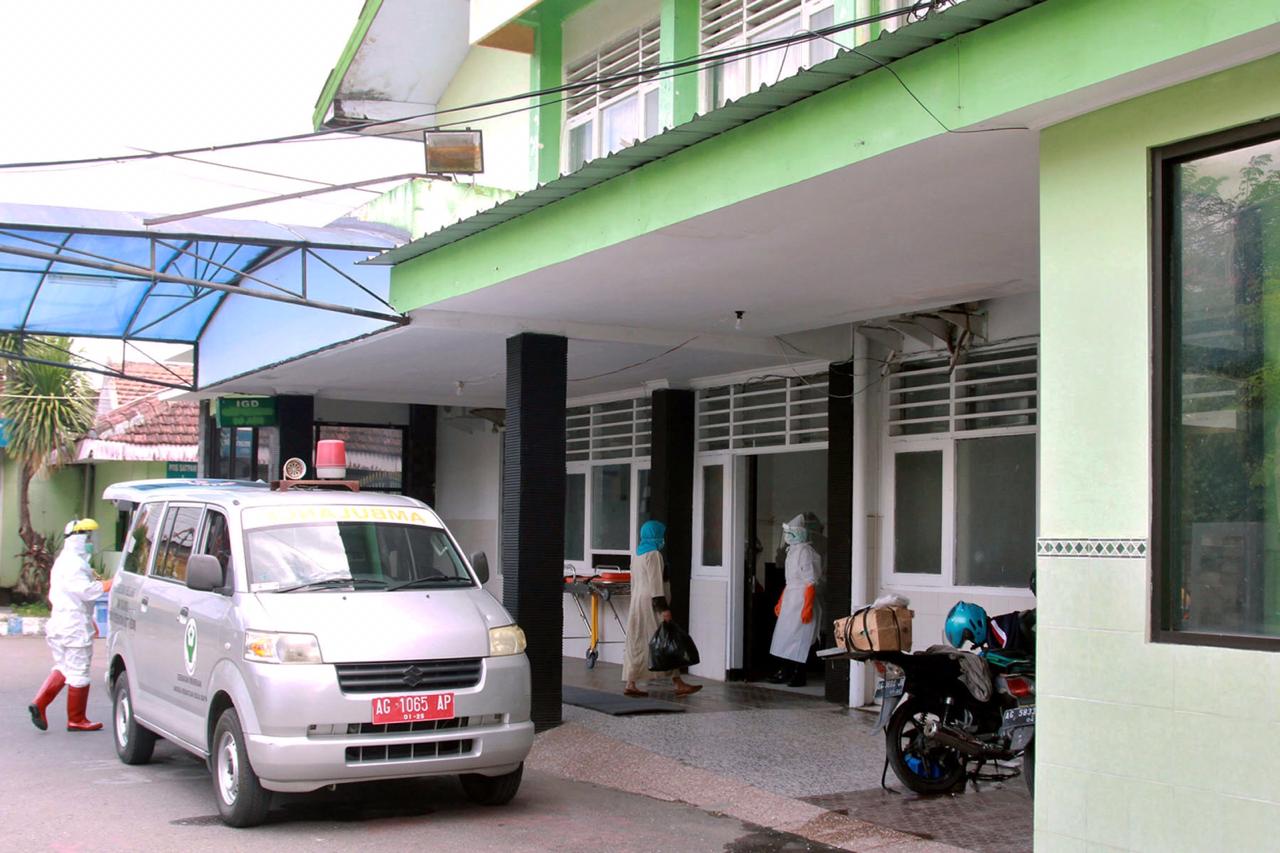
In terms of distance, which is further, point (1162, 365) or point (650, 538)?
point (650, 538)

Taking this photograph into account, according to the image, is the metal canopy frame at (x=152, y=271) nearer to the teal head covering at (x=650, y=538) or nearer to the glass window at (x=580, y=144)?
the glass window at (x=580, y=144)

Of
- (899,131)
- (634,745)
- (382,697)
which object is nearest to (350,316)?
(634,745)

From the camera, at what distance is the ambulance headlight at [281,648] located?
764 cm

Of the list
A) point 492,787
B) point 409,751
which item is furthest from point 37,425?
point 409,751

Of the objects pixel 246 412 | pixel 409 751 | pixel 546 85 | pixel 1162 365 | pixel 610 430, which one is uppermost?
pixel 546 85

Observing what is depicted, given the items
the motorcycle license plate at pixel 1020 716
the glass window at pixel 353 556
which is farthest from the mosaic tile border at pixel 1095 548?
the glass window at pixel 353 556

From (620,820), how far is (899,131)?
449 cm

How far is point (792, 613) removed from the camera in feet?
45.2

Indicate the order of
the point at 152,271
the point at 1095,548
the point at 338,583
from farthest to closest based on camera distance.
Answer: the point at 152,271 < the point at 338,583 < the point at 1095,548

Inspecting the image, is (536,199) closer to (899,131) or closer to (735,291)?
(735,291)

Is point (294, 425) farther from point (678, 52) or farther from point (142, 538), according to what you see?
point (678, 52)

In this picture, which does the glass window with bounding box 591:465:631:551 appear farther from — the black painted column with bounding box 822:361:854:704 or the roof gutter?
the roof gutter

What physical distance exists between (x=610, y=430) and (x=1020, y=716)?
32.0 ft

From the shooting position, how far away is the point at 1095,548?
5695mm
